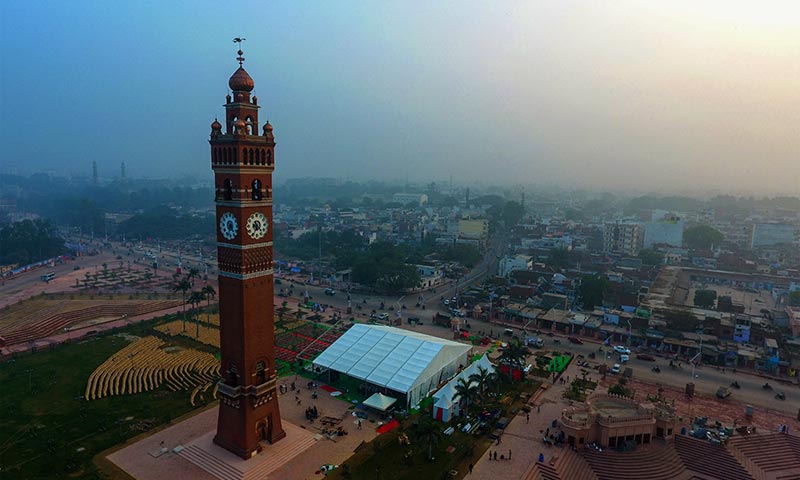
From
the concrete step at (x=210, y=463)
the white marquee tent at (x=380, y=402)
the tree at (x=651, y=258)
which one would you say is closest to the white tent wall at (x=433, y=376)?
the white marquee tent at (x=380, y=402)

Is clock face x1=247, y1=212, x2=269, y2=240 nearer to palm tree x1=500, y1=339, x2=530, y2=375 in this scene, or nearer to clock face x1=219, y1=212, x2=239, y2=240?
clock face x1=219, y1=212, x2=239, y2=240

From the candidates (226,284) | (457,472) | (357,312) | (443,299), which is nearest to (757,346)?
(443,299)

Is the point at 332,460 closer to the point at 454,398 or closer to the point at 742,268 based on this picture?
the point at 454,398

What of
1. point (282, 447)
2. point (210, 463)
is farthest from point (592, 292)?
point (210, 463)

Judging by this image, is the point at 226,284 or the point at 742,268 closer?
the point at 226,284

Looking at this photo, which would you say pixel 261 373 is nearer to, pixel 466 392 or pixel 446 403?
pixel 446 403

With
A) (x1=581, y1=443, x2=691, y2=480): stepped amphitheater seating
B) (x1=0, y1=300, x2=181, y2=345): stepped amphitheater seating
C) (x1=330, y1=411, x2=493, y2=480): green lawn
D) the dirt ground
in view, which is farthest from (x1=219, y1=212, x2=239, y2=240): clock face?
(x1=0, y1=300, x2=181, y2=345): stepped amphitheater seating

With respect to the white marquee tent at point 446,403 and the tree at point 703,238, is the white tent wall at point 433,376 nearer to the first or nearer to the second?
the white marquee tent at point 446,403
